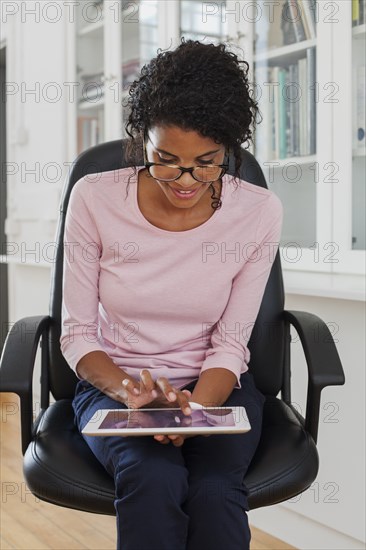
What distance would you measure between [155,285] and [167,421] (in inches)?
13.7

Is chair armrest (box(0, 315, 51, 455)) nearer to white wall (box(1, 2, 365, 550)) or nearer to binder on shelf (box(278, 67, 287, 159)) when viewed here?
white wall (box(1, 2, 365, 550))

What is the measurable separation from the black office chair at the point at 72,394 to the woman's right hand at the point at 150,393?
5.1 inches

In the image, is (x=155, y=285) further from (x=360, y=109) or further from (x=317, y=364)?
(x=360, y=109)

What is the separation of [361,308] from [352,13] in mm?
745

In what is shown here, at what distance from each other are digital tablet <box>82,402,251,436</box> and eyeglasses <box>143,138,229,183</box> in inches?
16.0

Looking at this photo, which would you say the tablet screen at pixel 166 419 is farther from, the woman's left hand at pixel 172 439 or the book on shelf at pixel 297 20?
the book on shelf at pixel 297 20

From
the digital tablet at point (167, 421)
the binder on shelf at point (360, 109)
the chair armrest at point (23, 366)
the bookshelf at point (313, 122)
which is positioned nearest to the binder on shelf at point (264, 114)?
the bookshelf at point (313, 122)

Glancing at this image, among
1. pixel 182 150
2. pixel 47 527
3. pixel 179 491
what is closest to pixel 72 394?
pixel 179 491

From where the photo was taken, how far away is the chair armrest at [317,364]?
1.41 meters

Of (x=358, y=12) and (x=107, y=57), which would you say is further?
(x=107, y=57)

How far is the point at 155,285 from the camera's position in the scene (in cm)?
154

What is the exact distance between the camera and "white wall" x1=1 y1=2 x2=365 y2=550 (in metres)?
2.04

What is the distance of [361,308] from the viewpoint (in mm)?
1981

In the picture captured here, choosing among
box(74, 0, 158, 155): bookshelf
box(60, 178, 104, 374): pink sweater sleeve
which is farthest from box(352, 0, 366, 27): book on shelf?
box(74, 0, 158, 155): bookshelf
